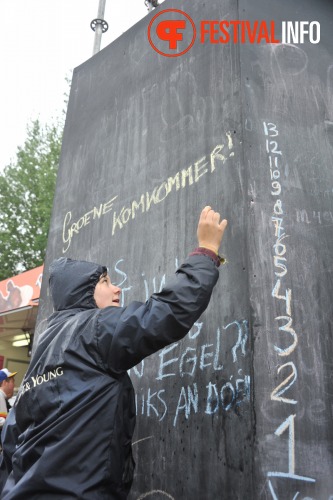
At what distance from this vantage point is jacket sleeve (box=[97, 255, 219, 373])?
231 cm

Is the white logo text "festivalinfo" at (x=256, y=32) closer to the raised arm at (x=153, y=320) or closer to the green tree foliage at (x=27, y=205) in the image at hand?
the raised arm at (x=153, y=320)

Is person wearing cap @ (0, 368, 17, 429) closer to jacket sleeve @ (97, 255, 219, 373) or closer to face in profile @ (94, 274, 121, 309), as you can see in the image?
face in profile @ (94, 274, 121, 309)

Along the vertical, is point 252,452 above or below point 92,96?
below

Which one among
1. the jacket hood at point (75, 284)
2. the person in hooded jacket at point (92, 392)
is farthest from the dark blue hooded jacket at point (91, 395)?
the jacket hood at point (75, 284)

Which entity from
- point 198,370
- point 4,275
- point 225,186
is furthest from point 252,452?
point 4,275

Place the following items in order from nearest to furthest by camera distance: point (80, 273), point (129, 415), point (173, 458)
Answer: point (129, 415) → point (80, 273) → point (173, 458)

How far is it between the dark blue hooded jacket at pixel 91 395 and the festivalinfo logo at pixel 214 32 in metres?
2.40

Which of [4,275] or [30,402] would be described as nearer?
[30,402]

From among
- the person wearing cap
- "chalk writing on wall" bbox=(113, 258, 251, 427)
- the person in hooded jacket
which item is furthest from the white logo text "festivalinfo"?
the person wearing cap

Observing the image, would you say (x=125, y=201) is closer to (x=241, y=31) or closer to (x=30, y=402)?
(x=241, y=31)

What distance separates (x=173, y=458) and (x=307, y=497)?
92 cm

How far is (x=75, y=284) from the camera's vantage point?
2.68 metres

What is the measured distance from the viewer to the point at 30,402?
2.47 m

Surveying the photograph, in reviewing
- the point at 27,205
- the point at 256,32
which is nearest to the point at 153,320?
the point at 256,32
